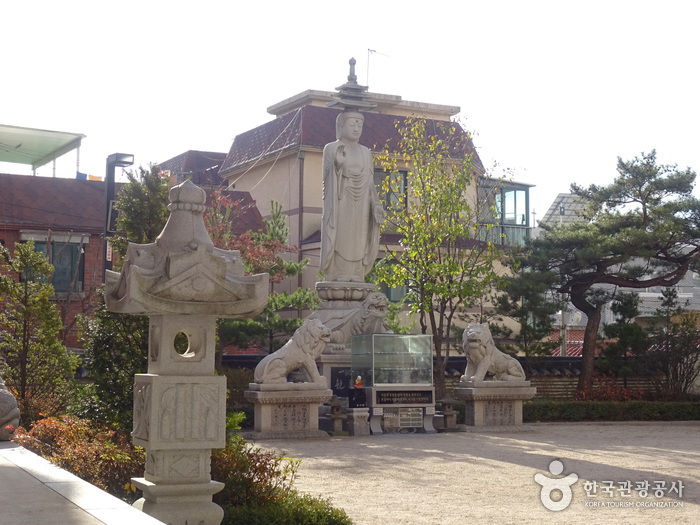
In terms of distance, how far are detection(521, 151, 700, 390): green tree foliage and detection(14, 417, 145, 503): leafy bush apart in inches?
566

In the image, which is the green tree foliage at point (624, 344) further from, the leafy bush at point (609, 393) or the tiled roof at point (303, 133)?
the tiled roof at point (303, 133)

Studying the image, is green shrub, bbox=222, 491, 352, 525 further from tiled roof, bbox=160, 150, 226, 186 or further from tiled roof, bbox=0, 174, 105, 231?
tiled roof, bbox=160, 150, 226, 186

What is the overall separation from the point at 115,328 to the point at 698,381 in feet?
54.8

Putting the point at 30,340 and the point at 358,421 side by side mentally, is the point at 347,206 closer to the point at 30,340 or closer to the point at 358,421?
the point at 358,421

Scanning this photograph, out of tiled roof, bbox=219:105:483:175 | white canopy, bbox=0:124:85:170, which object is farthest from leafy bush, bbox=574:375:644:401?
white canopy, bbox=0:124:85:170

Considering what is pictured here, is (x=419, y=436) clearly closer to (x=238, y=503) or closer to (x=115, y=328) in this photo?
(x=115, y=328)

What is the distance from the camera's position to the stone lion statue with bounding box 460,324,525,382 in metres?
17.9

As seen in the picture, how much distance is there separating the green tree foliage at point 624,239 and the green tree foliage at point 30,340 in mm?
11266

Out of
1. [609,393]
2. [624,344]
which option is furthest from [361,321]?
[624,344]

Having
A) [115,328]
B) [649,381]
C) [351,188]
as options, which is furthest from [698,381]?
[115,328]

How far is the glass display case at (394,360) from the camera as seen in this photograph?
1739cm

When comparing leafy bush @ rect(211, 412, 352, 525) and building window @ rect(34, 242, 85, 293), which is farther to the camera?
building window @ rect(34, 242, 85, 293)

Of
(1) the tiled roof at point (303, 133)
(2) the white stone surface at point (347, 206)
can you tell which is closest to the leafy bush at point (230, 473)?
(2) the white stone surface at point (347, 206)

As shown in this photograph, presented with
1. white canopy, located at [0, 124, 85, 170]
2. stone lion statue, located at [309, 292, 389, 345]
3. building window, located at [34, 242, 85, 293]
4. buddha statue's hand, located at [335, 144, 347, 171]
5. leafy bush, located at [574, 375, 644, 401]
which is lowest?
leafy bush, located at [574, 375, 644, 401]
